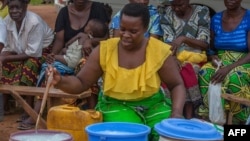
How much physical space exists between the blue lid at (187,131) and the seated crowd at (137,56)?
0.43 m

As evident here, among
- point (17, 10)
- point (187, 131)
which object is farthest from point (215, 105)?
point (17, 10)

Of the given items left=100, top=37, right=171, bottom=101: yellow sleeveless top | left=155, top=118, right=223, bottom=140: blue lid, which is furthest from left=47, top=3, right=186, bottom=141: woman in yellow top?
left=155, top=118, right=223, bottom=140: blue lid

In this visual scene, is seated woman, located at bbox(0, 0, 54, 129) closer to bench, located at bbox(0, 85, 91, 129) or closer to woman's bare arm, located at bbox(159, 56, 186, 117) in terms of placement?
bench, located at bbox(0, 85, 91, 129)

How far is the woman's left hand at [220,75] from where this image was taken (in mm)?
5293

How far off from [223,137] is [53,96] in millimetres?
2275

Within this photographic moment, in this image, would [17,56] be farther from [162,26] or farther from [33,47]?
[162,26]

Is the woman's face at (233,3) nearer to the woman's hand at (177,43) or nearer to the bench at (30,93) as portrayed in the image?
the woman's hand at (177,43)

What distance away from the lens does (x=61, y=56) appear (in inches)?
233

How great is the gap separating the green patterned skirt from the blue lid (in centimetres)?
171

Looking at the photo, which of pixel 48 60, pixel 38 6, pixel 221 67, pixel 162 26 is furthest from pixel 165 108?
pixel 38 6

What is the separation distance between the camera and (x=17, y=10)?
6.01 m

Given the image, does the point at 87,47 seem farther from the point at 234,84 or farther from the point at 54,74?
the point at 54,74

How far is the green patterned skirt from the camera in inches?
207

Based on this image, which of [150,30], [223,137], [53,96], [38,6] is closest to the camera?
[223,137]
